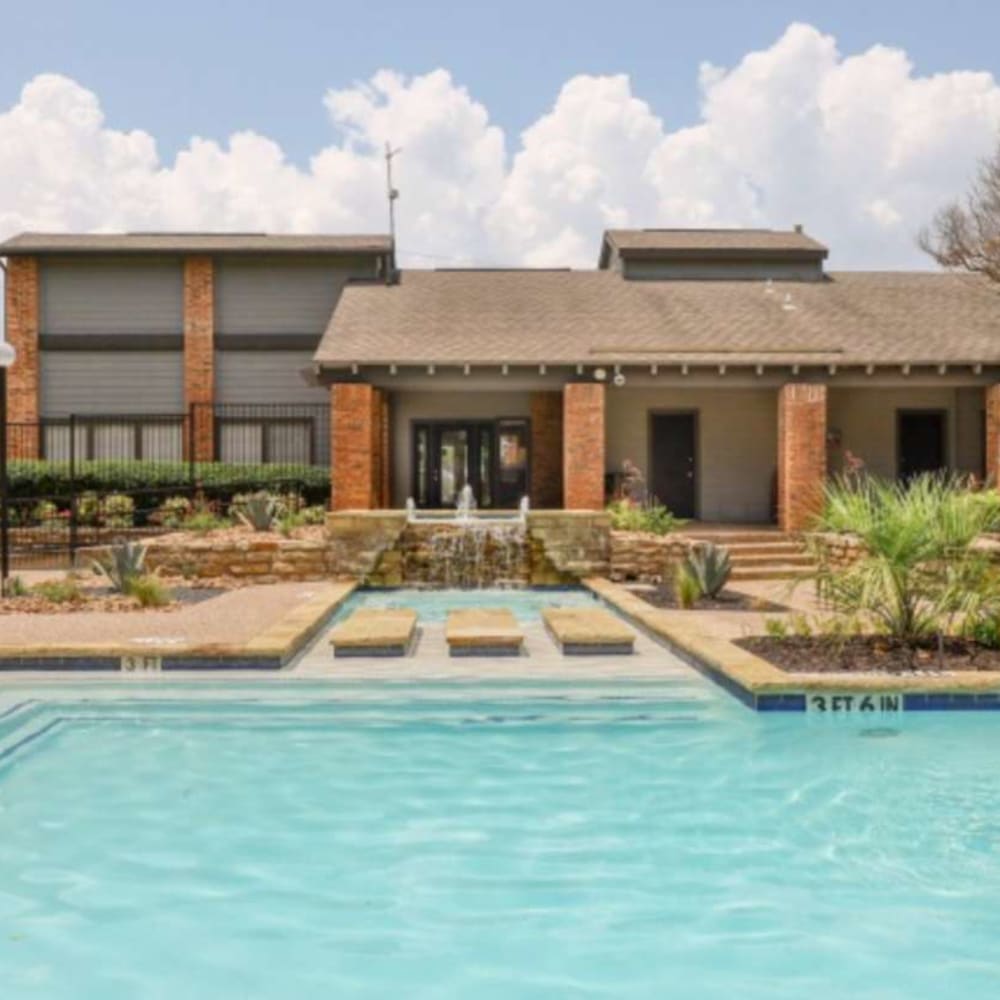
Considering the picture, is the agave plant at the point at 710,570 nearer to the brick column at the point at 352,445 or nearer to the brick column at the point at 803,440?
the brick column at the point at 803,440

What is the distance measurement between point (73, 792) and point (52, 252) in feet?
77.5

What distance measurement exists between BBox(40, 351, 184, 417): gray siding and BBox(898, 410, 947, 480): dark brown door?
52.8 feet

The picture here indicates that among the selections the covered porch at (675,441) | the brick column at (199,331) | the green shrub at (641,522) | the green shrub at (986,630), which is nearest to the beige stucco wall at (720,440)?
the covered porch at (675,441)

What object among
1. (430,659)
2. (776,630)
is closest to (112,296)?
(430,659)

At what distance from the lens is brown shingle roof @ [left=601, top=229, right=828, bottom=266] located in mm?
28266

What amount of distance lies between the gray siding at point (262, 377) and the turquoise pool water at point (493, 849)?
19752mm

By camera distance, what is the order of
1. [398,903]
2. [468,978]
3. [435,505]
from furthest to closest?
[435,505] → [398,903] → [468,978]

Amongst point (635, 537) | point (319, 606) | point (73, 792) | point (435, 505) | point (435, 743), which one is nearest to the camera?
point (73, 792)

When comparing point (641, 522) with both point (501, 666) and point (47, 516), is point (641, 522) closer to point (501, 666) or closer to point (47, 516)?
point (501, 666)

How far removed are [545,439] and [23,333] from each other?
12.7 m

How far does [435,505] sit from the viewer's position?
2542cm

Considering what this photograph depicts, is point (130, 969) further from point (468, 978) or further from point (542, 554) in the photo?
point (542, 554)

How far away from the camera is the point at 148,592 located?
14.0 metres

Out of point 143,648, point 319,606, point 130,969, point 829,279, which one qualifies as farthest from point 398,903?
point 829,279
